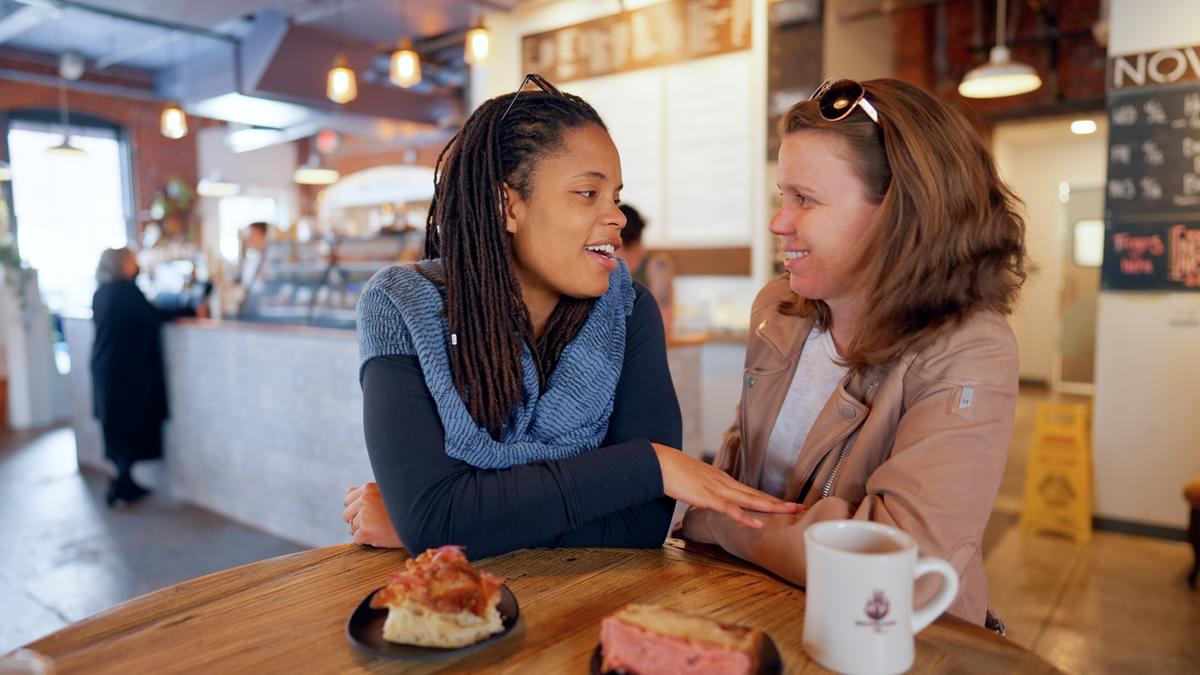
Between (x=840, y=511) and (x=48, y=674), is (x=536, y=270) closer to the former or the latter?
(x=840, y=511)

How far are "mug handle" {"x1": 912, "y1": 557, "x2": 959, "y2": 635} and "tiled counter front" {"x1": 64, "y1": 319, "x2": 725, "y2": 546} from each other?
2890mm

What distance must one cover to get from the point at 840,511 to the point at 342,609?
64cm

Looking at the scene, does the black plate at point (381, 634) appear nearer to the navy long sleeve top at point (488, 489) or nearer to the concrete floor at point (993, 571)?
the navy long sleeve top at point (488, 489)

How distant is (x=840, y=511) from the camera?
1013 mm

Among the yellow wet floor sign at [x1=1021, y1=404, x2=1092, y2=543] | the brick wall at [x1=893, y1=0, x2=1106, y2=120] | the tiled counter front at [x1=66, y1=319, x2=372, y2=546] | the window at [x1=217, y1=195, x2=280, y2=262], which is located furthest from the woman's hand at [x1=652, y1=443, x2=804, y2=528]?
the window at [x1=217, y1=195, x2=280, y2=262]

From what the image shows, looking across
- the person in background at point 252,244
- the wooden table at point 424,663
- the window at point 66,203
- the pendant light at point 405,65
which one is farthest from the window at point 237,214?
the wooden table at point 424,663

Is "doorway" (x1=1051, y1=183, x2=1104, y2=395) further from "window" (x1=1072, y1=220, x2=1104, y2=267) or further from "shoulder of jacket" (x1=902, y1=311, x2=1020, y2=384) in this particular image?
"shoulder of jacket" (x1=902, y1=311, x2=1020, y2=384)

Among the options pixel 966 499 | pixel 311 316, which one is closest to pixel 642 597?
pixel 966 499

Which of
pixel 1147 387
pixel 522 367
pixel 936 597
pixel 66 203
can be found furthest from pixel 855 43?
pixel 66 203

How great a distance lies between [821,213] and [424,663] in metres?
0.83

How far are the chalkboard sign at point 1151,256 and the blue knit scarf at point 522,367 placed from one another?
367cm

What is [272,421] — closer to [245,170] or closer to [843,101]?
[843,101]

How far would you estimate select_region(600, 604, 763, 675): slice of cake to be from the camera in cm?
69

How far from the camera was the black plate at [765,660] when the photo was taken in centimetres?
71
